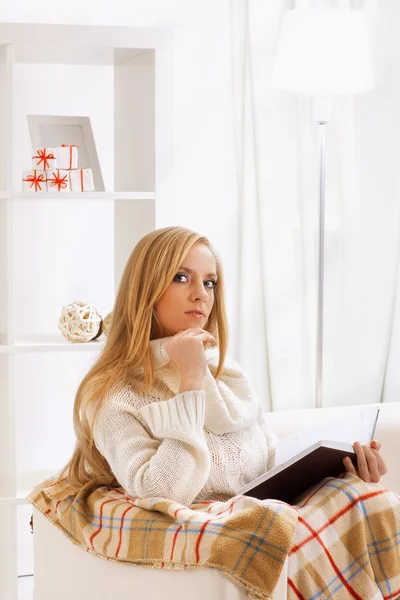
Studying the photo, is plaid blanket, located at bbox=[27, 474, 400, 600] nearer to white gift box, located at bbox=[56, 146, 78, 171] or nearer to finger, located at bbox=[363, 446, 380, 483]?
finger, located at bbox=[363, 446, 380, 483]

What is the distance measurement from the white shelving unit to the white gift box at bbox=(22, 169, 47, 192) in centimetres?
3

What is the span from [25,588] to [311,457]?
141cm

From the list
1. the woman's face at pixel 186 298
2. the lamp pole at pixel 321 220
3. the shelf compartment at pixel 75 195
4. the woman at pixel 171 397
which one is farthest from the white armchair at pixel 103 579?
the lamp pole at pixel 321 220

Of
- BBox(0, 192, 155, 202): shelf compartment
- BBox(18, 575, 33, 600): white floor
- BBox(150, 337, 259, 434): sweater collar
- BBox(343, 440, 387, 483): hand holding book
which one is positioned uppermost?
BBox(0, 192, 155, 202): shelf compartment

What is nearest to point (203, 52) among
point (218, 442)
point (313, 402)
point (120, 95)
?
point (120, 95)

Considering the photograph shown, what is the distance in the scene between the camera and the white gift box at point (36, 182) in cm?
217

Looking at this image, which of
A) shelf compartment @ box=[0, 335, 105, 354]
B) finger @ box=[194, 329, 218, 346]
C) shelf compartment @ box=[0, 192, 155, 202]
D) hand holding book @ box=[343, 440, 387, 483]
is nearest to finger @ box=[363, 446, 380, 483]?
hand holding book @ box=[343, 440, 387, 483]

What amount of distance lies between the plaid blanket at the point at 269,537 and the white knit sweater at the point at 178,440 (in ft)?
0.15

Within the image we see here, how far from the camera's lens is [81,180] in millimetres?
2191

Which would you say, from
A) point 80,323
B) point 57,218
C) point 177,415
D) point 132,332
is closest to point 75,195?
point 80,323

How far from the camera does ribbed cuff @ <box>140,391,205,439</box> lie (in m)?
1.50

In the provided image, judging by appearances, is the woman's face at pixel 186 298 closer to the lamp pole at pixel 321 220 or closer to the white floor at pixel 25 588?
the lamp pole at pixel 321 220

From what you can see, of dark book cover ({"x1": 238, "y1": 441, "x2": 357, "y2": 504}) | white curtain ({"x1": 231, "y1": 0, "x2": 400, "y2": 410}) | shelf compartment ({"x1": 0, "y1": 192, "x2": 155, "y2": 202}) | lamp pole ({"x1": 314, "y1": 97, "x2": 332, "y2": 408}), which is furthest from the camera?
white curtain ({"x1": 231, "y1": 0, "x2": 400, "y2": 410})

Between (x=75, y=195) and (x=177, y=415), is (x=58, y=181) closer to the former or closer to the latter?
(x=75, y=195)
